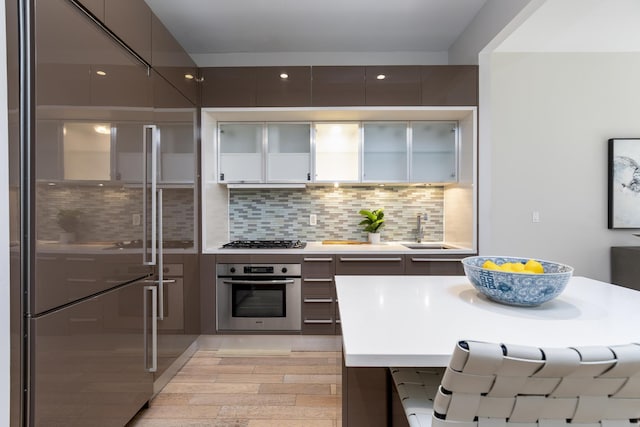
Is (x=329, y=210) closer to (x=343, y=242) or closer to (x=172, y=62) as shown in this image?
(x=343, y=242)

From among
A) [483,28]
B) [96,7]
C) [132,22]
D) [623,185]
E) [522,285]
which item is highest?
[483,28]

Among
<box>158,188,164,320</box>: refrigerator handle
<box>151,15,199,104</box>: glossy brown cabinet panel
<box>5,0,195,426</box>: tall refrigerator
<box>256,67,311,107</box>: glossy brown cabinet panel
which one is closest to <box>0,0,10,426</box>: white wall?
<box>5,0,195,426</box>: tall refrigerator

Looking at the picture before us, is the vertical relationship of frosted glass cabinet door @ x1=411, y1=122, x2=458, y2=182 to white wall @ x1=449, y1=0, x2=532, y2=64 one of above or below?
below

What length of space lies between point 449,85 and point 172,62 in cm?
221

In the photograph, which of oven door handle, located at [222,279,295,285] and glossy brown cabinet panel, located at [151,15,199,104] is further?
oven door handle, located at [222,279,295,285]

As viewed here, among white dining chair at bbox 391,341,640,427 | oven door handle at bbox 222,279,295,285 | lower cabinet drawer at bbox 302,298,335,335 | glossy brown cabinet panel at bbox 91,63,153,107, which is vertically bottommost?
lower cabinet drawer at bbox 302,298,335,335

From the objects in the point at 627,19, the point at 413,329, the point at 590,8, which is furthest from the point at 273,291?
the point at 627,19

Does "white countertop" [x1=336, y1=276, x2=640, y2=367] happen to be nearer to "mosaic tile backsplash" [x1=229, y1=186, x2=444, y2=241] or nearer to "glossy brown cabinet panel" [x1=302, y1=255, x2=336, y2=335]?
"glossy brown cabinet panel" [x1=302, y1=255, x2=336, y2=335]

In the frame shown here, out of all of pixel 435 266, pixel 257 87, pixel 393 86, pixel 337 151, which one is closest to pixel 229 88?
pixel 257 87

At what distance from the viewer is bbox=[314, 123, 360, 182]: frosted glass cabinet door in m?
3.30

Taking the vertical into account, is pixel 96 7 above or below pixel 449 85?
below

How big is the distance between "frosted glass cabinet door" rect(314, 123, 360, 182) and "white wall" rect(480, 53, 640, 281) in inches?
51.3

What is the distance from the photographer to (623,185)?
3.30m

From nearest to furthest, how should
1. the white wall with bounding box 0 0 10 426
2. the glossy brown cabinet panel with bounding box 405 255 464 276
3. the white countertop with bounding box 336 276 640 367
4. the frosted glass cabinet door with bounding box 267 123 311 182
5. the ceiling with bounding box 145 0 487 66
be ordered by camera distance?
the white countertop with bounding box 336 276 640 367 → the white wall with bounding box 0 0 10 426 → the ceiling with bounding box 145 0 487 66 → the glossy brown cabinet panel with bounding box 405 255 464 276 → the frosted glass cabinet door with bounding box 267 123 311 182
